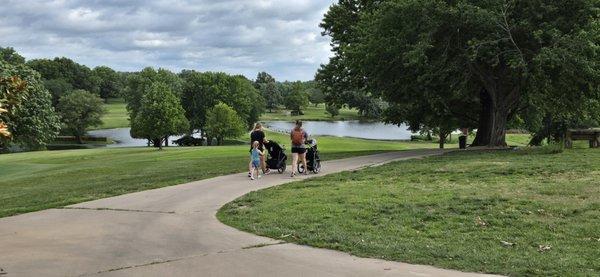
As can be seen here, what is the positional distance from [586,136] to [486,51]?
555 cm

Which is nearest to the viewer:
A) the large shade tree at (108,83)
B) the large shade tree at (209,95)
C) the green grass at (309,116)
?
the large shade tree at (209,95)

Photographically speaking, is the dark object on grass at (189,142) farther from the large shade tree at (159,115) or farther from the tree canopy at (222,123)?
the large shade tree at (159,115)

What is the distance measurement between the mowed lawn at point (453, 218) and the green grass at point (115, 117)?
104362 millimetres

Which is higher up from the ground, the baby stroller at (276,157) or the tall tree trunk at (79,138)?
the baby stroller at (276,157)

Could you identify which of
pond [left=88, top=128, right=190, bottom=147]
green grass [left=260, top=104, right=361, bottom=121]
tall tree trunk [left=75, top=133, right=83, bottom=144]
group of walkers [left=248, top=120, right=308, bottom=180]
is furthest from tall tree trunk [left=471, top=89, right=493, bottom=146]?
green grass [left=260, top=104, right=361, bottom=121]

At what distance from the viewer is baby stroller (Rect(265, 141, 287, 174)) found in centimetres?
1700

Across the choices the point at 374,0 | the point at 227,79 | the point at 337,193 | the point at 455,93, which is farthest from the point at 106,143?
the point at 337,193

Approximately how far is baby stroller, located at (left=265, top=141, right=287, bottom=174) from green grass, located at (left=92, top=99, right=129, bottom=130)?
98.5 meters

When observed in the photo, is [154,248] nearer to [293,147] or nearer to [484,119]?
[293,147]

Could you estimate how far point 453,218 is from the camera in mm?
8633

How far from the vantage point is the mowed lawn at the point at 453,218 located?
661cm

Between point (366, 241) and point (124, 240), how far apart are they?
3.46 metres

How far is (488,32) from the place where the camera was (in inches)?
916

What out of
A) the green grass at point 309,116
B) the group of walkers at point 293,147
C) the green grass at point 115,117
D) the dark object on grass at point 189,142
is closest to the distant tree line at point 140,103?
the dark object on grass at point 189,142
